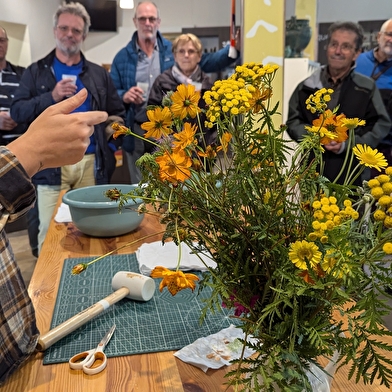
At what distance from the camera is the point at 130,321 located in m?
0.97

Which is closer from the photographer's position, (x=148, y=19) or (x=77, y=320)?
(x=77, y=320)

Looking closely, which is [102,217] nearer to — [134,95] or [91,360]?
[91,360]

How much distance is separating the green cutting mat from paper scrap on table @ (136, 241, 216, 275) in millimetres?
104

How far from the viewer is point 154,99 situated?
268cm

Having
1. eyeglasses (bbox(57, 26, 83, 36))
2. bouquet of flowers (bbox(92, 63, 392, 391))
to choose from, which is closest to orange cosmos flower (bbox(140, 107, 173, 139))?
bouquet of flowers (bbox(92, 63, 392, 391))

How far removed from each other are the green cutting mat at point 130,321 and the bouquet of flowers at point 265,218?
27cm

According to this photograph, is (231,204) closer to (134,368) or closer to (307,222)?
(307,222)

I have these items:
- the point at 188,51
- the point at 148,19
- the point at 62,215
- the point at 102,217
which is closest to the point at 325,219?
the point at 102,217

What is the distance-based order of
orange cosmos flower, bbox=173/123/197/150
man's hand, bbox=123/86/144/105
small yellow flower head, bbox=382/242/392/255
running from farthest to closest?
man's hand, bbox=123/86/144/105
orange cosmos flower, bbox=173/123/197/150
small yellow flower head, bbox=382/242/392/255

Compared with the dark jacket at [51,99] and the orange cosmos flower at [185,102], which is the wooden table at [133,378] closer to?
the orange cosmos flower at [185,102]

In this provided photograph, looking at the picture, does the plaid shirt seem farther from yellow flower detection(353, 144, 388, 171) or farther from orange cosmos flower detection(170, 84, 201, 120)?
yellow flower detection(353, 144, 388, 171)

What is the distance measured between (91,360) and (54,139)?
42 centimetres

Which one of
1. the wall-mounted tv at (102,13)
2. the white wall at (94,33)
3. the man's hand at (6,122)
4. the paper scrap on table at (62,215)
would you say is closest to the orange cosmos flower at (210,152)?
the paper scrap on table at (62,215)

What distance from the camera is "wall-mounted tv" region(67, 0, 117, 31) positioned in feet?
15.0
